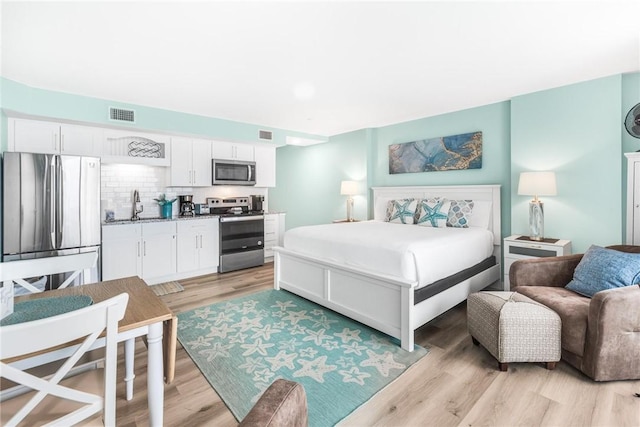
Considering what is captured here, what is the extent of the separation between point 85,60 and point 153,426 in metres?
3.04

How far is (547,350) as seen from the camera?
2.21 m

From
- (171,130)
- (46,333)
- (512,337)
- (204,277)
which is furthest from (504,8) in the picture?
(204,277)

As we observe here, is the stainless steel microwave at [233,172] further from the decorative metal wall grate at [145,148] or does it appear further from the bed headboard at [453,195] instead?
the bed headboard at [453,195]

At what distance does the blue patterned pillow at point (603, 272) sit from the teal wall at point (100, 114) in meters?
4.66

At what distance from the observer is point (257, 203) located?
5.90m

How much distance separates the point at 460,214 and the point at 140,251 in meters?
4.39

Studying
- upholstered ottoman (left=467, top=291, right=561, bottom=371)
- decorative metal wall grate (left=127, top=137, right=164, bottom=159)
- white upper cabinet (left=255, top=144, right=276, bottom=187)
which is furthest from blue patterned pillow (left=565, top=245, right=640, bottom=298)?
decorative metal wall grate (left=127, top=137, right=164, bottom=159)

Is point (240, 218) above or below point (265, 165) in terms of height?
below

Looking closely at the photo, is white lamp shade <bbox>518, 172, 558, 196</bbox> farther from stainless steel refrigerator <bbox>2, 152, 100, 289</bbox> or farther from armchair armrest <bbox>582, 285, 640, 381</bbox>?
stainless steel refrigerator <bbox>2, 152, 100, 289</bbox>

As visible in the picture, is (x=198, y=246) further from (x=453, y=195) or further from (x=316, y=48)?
(x=453, y=195)

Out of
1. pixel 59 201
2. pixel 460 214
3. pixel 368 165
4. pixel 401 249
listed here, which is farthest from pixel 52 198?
pixel 460 214

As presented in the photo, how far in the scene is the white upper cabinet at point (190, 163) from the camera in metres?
4.75

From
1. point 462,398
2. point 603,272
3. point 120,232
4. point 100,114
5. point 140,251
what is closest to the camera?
point 462,398

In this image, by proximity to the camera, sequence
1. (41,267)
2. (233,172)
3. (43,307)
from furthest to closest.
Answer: (233,172)
(41,267)
(43,307)
